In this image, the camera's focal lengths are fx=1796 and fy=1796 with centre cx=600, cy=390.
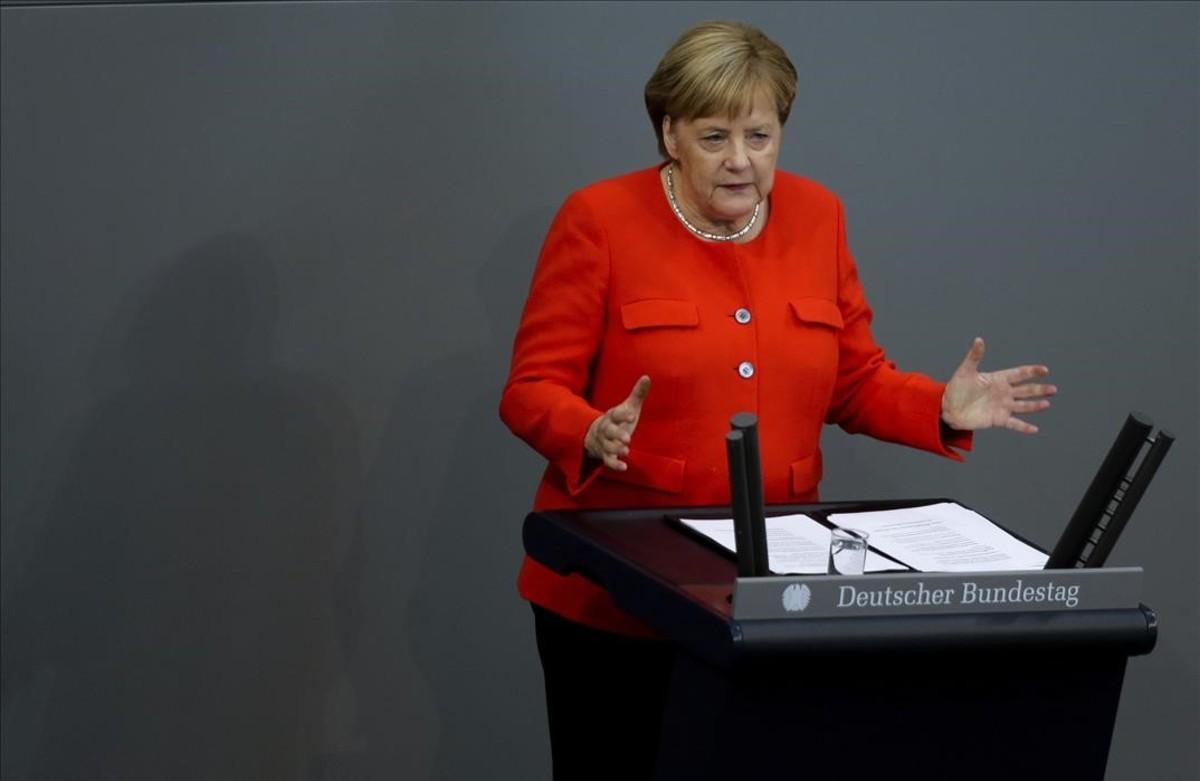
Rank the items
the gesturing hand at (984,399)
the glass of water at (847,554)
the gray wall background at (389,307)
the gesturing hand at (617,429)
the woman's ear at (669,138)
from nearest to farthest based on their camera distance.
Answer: the glass of water at (847,554) < the gesturing hand at (617,429) < the gesturing hand at (984,399) < the woman's ear at (669,138) < the gray wall background at (389,307)

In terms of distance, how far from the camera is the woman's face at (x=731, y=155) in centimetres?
256

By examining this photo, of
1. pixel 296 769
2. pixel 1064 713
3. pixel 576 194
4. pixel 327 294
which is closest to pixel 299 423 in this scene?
pixel 327 294

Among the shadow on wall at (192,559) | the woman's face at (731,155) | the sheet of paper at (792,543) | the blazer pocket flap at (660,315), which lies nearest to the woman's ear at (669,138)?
the woman's face at (731,155)

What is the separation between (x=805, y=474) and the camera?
8.73 feet

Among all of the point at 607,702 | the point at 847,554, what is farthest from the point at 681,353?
the point at 847,554

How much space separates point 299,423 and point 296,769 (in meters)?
0.71

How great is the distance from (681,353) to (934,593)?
2.37 ft

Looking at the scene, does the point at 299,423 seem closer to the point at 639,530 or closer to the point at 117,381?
the point at 117,381

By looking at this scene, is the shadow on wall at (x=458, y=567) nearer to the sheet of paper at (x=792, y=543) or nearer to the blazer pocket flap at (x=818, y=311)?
the blazer pocket flap at (x=818, y=311)

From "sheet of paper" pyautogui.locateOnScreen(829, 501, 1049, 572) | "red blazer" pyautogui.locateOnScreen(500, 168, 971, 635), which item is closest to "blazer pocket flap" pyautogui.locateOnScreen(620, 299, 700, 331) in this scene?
"red blazer" pyautogui.locateOnScreen(500, 168, 971, 635)

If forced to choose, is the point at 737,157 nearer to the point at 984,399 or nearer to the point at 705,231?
the point at 705,231

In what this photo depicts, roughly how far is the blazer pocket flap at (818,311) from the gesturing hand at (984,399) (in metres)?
0.20

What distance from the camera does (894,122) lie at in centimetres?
362

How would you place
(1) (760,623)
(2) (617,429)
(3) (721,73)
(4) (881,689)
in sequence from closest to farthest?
(1) (760,623) < (4) (881,689) < (2) (617,429) < (3) (721,73)
